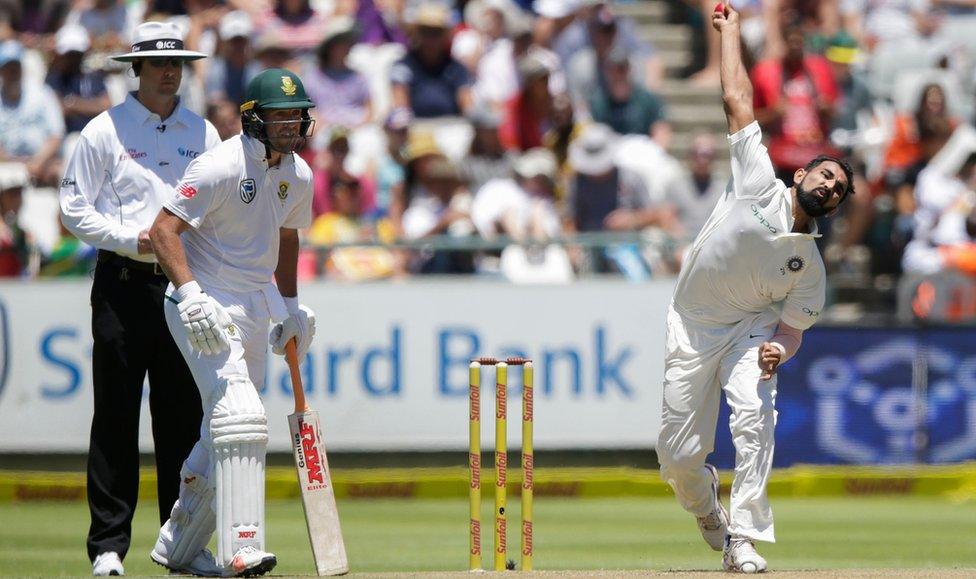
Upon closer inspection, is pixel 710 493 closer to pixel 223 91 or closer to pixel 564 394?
pixel 564 394

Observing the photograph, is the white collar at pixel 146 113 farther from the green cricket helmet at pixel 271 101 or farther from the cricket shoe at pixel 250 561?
the cricket shoe at pixel 250 561

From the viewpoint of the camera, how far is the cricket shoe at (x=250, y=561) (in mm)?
6129

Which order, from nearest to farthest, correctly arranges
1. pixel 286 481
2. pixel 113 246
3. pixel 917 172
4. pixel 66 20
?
pixel 113 246, pixel 286 481, pixel 917 172, pixel 66 20

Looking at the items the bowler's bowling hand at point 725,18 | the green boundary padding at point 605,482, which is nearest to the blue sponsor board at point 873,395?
the green boundary padding at point 605,482

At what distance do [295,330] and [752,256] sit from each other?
1.85 meters

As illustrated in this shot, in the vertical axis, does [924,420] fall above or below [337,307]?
below

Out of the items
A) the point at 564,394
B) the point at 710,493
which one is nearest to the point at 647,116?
the point at 564,394

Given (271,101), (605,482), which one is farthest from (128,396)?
(605,482)

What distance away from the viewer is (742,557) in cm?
665

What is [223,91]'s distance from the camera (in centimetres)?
1376

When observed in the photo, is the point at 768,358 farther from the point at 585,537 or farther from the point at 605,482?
the point at 605,482

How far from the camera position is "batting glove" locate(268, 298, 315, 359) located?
667cm

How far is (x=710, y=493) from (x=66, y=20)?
9.05 metres

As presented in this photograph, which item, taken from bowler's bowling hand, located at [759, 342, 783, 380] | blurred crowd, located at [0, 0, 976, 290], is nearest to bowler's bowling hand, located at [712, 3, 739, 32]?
bowler's bowling hand, located at [759, 342, 783, 380]
